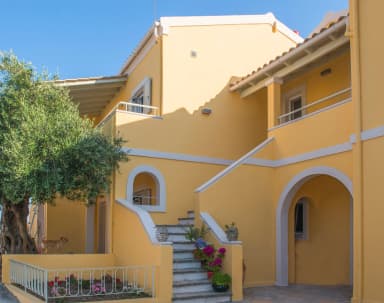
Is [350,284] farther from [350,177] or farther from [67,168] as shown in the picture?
[67,168]

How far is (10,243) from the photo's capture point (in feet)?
42.9

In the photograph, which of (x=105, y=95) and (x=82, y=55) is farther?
(x=82, y=55)

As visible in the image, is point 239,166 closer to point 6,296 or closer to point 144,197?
point 144,197

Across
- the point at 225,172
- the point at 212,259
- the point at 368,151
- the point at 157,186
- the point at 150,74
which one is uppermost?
the point at 150,74

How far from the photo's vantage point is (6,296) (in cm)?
1040

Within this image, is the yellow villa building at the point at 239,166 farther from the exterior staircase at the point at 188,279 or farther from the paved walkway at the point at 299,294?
the paved walkway at the point at 299,294

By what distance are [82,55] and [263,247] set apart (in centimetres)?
1396

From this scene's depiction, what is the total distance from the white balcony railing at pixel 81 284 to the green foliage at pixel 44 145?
77.7 inches

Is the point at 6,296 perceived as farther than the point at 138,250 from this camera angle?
No

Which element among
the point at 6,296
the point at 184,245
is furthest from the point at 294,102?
the point at 6,296

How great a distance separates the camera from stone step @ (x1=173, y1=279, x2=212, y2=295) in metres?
10.5

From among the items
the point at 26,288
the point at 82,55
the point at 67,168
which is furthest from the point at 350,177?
the point at 82,55

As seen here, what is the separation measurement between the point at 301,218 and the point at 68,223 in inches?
359

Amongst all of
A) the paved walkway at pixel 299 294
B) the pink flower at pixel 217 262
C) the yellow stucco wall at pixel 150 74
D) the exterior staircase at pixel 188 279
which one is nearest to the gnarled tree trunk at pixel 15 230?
the exterior staircase at pixel 188 279
